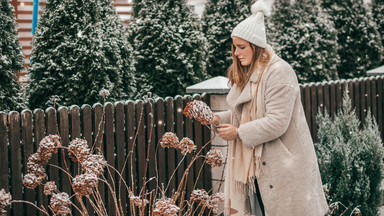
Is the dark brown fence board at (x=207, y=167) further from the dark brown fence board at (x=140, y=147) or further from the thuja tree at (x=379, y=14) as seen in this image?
the thuja tree at (x=379, y=14)

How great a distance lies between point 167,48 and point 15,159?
145 inches

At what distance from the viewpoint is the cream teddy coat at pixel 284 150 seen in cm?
292

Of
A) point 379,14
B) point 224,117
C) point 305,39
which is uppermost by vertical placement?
point 379,14

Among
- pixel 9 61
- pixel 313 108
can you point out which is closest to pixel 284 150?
pixel 9 61

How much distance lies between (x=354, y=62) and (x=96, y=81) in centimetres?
696

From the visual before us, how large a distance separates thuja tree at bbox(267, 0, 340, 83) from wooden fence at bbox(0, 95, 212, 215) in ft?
15.2

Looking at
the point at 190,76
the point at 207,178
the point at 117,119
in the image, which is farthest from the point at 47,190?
the point at 190,76

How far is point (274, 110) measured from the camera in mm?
2895

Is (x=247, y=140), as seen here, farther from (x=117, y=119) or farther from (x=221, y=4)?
(x=221, y=4)

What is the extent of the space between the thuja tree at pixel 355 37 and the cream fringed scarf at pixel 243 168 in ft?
26.6

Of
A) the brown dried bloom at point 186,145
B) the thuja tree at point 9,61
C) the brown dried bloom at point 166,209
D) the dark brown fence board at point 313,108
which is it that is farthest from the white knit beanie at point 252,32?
the dark brown fence board at point 313,108

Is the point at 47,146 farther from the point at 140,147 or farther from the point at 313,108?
the point at 313,108

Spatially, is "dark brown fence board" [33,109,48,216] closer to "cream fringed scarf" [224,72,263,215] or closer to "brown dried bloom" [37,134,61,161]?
"brown dried bloom" [37,134,61,161]

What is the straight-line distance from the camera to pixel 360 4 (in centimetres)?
1079
